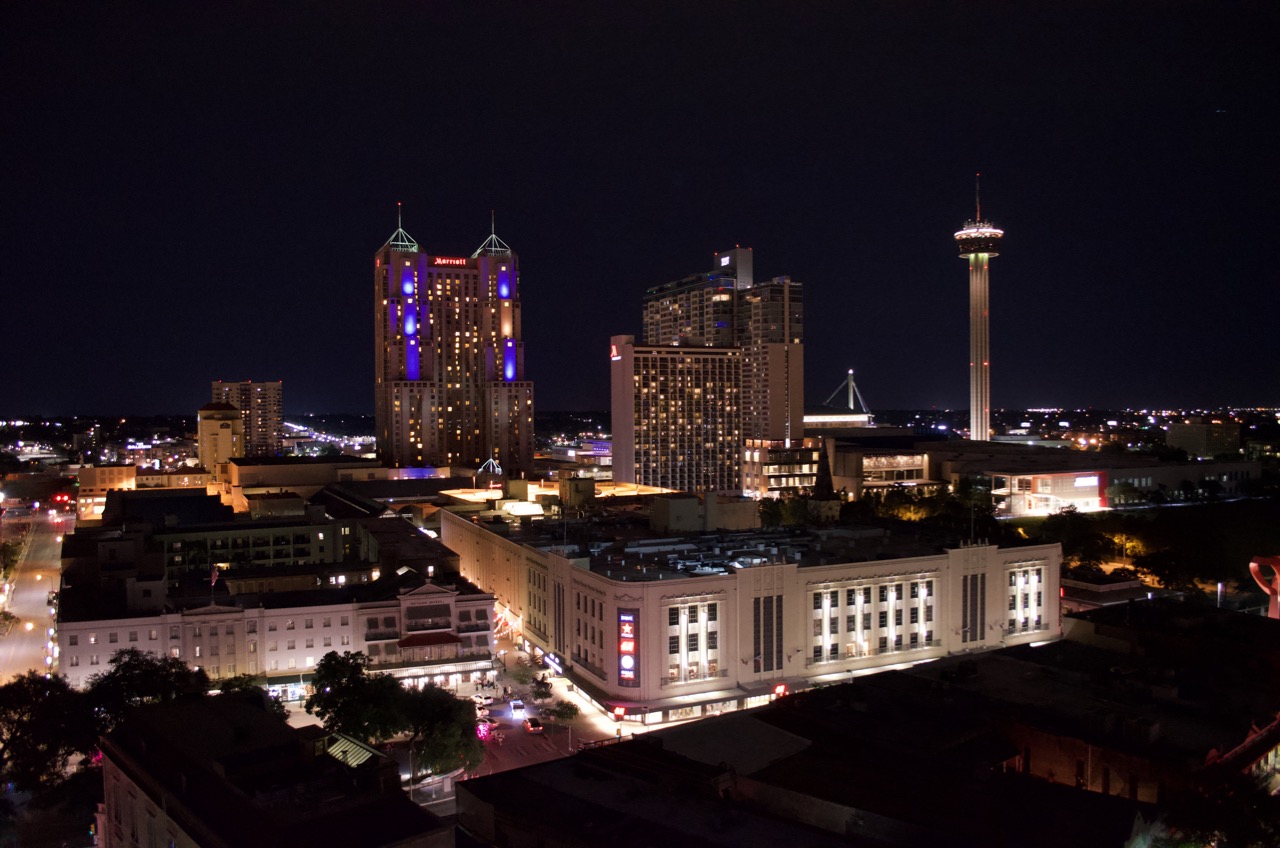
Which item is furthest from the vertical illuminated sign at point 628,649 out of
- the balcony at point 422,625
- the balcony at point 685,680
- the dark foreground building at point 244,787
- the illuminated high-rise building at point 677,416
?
the illuminated high-rise building at point 677,416

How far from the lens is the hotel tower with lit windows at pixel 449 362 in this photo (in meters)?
147

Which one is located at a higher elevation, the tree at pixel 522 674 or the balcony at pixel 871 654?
the balcony at pixel 871 654

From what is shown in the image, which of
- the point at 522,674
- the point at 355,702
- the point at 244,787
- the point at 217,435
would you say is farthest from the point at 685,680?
the point at 217,435

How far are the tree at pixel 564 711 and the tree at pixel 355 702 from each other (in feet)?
28.6

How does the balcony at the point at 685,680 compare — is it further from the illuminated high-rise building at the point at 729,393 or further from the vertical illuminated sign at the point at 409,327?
the vertical illuminated sign at the point at 409,327

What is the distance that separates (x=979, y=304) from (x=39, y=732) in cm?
15311

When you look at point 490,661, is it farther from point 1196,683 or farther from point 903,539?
point 1196,683

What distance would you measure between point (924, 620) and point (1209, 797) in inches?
1185

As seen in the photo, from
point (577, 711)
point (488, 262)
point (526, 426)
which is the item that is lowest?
point (577, 711)

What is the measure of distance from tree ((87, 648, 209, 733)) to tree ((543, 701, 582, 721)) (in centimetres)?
1600

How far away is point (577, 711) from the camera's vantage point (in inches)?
1870

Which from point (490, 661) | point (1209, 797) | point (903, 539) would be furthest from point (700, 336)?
point (1209, 797)

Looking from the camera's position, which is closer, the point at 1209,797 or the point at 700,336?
the point at 1209,797

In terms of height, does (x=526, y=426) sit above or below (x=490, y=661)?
above
